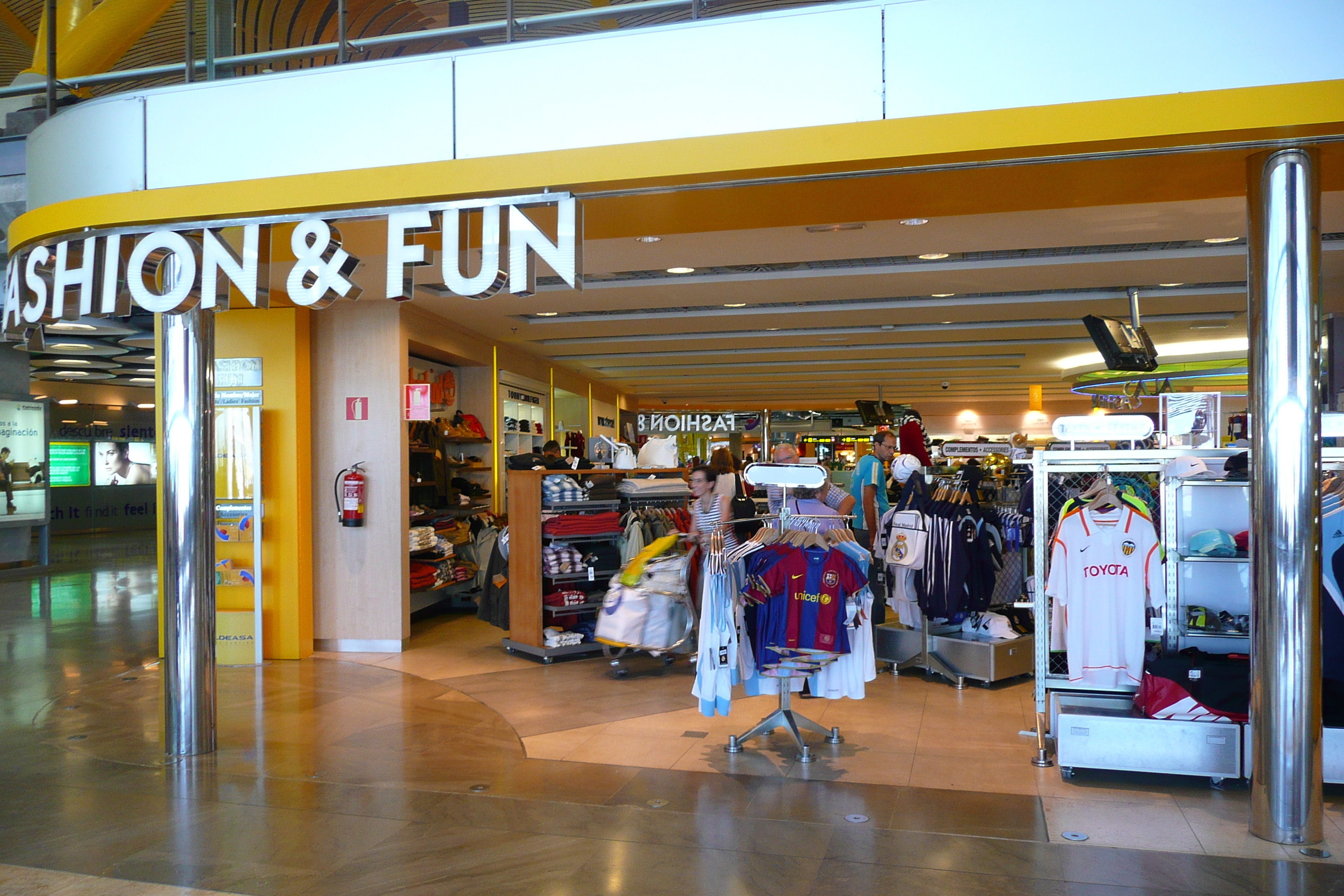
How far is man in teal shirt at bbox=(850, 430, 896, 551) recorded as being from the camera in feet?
25.8

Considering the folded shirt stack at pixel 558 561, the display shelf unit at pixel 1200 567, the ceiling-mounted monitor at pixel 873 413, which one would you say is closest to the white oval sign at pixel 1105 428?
the display shelf unit at pixel 1200 567

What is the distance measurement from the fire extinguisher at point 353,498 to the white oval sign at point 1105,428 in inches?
202

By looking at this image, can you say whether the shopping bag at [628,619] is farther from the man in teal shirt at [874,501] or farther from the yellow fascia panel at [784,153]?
the yellow fascia panel at [784,153]

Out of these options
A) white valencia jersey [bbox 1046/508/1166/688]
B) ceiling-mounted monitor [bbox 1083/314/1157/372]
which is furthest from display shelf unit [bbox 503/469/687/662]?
ceiling-mounted monitor [bbox 1083/314/1157/372]

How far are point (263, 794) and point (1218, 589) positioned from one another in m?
4.87

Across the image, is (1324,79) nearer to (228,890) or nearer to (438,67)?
(438,67)

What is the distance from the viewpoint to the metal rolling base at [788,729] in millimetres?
4789

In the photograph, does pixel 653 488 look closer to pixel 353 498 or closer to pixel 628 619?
pixel 628 619

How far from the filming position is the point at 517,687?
640 centimetres

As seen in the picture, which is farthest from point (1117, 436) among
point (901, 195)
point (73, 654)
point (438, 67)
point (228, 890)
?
point (73, 654)

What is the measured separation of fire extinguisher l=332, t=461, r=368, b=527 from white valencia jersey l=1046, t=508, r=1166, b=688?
5122 mm

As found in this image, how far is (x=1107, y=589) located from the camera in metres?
4.69

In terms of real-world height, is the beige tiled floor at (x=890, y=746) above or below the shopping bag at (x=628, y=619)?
below

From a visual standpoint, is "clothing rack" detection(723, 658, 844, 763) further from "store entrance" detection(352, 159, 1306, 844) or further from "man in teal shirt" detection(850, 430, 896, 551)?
"man in teal shirt" detection(850, 430, 896, 551)
